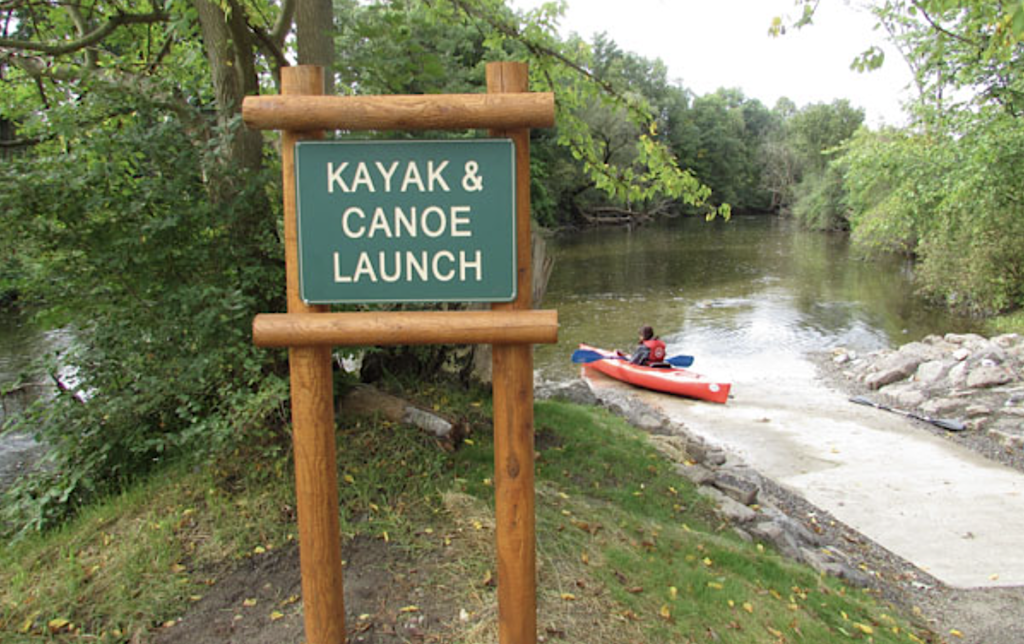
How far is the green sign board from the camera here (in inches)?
99.1

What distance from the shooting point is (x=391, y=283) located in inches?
100.0

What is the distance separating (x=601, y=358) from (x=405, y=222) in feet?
36.2

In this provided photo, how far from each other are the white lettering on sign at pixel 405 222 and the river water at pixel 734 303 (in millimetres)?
10997

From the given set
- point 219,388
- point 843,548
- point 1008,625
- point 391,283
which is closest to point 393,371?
point 219,388

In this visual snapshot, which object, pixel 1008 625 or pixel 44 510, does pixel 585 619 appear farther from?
pixel 1008 625

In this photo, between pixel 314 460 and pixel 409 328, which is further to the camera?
pixel 314 460

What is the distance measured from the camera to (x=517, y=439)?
106 inches

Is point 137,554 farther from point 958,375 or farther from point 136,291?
point 958,375

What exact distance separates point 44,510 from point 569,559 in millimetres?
2929

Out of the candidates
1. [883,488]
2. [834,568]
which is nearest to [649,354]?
[883,488]

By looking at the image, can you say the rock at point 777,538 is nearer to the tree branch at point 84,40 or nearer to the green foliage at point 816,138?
the tree branch at point 84,40

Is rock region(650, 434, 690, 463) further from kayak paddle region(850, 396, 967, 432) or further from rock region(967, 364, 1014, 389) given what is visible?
rock region(967, 364, 1014, 389)

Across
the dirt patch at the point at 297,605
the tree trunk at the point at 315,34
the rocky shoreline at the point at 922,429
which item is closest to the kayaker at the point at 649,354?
the rocky shoreline at the point at 922,429

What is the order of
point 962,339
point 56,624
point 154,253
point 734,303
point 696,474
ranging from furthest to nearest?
point 734,303
point 962,339
point 696,474
point 154,253
point 56,624
